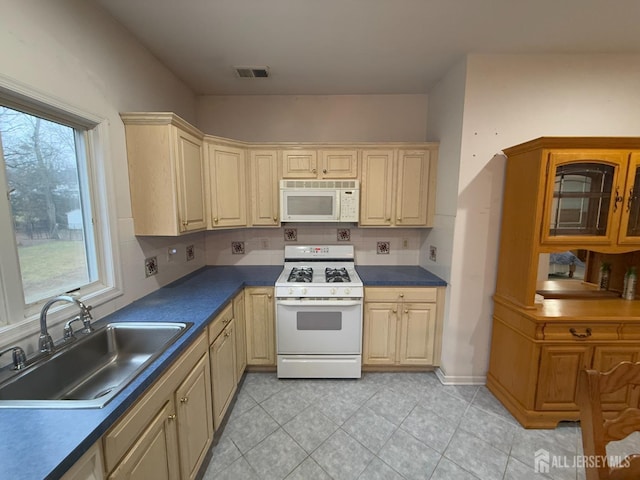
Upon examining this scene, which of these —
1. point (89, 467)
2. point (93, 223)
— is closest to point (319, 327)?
point (89, 467)

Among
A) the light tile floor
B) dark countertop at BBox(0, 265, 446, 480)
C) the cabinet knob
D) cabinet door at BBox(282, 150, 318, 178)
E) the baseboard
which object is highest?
cabinet door at BBox(282, 150, 318, 178)

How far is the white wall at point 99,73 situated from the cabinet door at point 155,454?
71cm

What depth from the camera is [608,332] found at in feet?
5.85

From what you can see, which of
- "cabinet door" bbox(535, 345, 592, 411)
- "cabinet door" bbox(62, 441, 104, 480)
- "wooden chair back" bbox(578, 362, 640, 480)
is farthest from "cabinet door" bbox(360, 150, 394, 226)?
"cabinet door" bbox(62, 441, 104, 480)

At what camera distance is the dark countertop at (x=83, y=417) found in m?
0.67

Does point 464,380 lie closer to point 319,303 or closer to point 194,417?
point 319,303

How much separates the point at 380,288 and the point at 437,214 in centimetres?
91

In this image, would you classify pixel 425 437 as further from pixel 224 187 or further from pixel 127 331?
pixel 224 187

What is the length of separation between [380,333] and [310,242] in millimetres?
1179

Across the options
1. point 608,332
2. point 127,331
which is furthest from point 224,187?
point 608,332

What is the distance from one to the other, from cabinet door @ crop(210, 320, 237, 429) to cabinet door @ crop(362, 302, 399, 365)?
1.15m

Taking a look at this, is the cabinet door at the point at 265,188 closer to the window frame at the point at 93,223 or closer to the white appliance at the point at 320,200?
the white appliance at the point at 320,200

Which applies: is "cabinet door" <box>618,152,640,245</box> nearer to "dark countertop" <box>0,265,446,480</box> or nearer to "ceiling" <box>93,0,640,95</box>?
"ceiling" <box>93,0,640,95</box>

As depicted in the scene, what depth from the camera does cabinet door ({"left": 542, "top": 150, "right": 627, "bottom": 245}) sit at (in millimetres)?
1697
